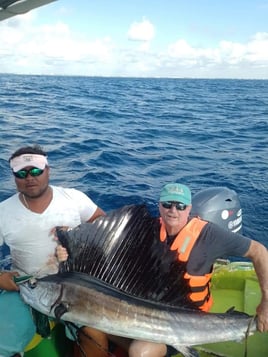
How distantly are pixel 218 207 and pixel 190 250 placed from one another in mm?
1696

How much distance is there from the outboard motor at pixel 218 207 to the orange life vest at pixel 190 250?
150cm

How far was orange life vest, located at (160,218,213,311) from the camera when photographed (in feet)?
8.27

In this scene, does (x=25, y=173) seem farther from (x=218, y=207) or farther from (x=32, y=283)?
(x=218, y=207)

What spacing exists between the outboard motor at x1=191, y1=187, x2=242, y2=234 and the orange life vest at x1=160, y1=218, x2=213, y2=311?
1497mm

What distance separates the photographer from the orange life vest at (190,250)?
2520 mm

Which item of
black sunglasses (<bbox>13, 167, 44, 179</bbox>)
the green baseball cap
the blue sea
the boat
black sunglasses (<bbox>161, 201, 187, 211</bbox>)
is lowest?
the blue sea

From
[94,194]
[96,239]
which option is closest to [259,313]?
[96,239]

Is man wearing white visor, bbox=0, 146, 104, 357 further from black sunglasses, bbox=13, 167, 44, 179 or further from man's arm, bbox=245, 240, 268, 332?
man's arm, bbox=245, 240, 268, 332

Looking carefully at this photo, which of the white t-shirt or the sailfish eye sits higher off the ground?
the white t-shirt

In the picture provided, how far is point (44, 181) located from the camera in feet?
8.63

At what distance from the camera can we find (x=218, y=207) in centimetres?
417

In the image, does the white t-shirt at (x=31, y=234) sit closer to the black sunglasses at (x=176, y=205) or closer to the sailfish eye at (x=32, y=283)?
the sailfish eye at (x=32, y=283)

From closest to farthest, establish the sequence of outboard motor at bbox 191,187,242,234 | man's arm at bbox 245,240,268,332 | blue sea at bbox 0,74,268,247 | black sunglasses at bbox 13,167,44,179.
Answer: man's arm at bbox 245,240,268,332 → black sunglasses at bbox 13,167,44,179 → outboard motor at bbox 191,187,242,234 → blue sea at bbox 0,74,268,247

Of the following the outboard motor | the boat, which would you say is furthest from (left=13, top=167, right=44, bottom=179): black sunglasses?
the boat
